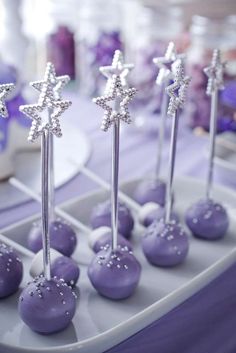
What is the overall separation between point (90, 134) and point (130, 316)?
49cm

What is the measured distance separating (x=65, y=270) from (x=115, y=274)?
0.13ft

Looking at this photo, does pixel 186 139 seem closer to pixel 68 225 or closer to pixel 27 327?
pixel 68 225

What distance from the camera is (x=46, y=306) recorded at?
413mm

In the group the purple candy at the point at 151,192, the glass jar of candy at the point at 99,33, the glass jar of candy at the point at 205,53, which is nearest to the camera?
the purple candy at the point at 151,192

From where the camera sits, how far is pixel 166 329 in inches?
16.8

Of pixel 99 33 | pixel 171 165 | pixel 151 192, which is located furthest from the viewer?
pixel 99 33

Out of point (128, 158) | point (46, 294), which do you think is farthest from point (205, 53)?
point (46, 294)

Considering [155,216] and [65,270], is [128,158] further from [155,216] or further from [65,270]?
[65,270]

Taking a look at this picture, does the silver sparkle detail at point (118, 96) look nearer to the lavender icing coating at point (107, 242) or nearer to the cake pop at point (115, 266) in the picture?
the cake pop at point (115, 266)

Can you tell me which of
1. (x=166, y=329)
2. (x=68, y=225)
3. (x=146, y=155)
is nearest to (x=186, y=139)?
(x=146, y=155)

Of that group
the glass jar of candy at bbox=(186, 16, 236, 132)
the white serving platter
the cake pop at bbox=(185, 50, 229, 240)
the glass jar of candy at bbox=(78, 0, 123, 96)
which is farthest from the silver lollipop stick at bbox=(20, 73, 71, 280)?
the glass jar of candy at bbox=(78, 0, 123, 96)

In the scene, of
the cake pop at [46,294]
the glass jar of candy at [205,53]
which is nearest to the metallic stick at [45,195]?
the cake pop at [46,294]

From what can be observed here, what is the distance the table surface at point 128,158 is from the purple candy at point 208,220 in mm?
140

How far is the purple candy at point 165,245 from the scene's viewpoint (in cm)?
51
